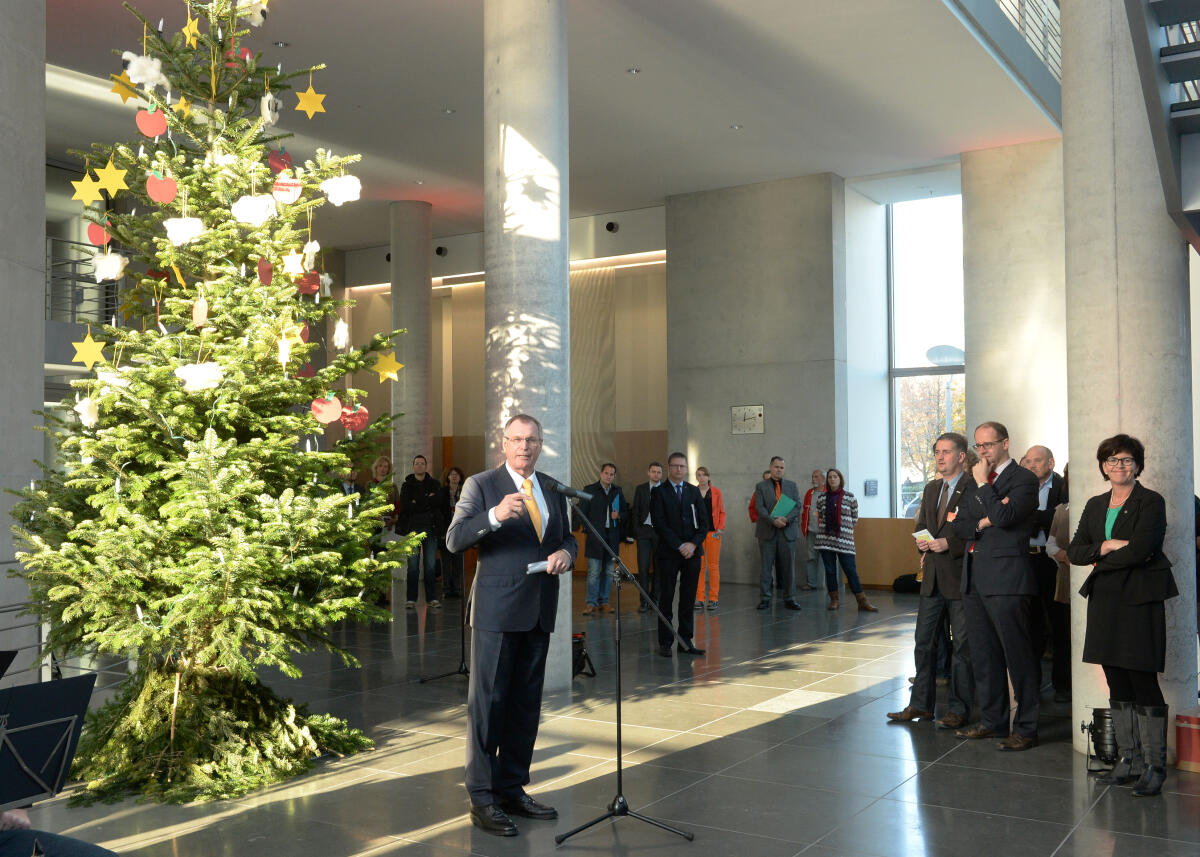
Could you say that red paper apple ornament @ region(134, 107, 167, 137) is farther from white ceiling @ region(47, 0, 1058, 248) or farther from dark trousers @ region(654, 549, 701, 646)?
dark trousers @ region(654, 549, 701, 646)

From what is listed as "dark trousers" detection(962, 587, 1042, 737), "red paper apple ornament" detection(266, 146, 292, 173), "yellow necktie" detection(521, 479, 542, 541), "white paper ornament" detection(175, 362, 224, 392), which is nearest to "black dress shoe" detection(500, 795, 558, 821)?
"yellow necktie" detection(521, 479, 542, 541)

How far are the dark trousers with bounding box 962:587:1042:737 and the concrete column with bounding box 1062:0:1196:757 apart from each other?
25cm

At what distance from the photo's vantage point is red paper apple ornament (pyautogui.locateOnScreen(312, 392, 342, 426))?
222 inches

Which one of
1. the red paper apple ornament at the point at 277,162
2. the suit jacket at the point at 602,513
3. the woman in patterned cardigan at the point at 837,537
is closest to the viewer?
the red paper apple ornament at the point at 277,162

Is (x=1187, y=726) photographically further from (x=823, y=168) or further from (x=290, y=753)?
(x=823, y=168)

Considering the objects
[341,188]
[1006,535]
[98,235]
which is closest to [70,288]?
[98,235]

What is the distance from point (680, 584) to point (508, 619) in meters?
4.80

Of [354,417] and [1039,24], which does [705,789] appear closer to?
[354,417]

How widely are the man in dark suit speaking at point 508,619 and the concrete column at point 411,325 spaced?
11.5 m

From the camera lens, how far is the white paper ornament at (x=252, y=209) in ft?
18.1

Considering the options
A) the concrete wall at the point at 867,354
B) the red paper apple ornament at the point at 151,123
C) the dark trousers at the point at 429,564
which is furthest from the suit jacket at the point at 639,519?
the red paper apple ornament at the point at 151,123

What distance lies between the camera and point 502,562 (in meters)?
4.81

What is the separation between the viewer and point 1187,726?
572cm

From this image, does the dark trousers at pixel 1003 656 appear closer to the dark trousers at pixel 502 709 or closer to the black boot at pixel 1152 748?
the black boot at pixel 1152 748
